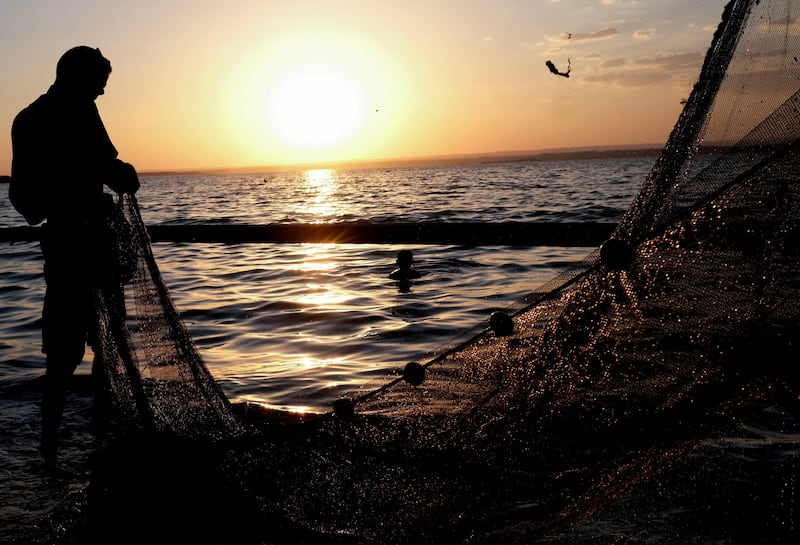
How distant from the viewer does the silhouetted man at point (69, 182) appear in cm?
378

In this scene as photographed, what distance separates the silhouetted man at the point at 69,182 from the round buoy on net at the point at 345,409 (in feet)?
5.28

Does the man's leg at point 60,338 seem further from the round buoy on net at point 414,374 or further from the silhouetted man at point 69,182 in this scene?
the round buoy on net at point 414,374

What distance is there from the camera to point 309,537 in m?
2.92

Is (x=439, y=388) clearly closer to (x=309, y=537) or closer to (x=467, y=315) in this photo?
(x=309, y=537)

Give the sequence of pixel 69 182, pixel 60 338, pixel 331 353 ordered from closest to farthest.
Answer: pixel 69 182, pixel 60 338, pixel 331 353

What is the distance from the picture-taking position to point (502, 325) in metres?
3.17

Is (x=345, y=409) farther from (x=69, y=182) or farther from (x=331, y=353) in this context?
(x=331, y=353)

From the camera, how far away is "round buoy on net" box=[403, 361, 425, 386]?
3188 mm

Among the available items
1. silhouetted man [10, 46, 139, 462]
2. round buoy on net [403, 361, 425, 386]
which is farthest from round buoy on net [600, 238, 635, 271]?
silhouetted man [10, 46, 139, 462]

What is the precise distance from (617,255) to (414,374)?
3.52ft

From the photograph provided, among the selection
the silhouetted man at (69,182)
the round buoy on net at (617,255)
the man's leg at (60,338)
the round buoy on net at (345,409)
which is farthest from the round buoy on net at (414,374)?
the man's leg at (60,338)

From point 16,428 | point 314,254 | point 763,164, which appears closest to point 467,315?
point 16,428

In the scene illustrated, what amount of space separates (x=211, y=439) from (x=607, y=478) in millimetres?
1898

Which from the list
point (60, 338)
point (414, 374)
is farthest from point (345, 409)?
point (60, 338)
